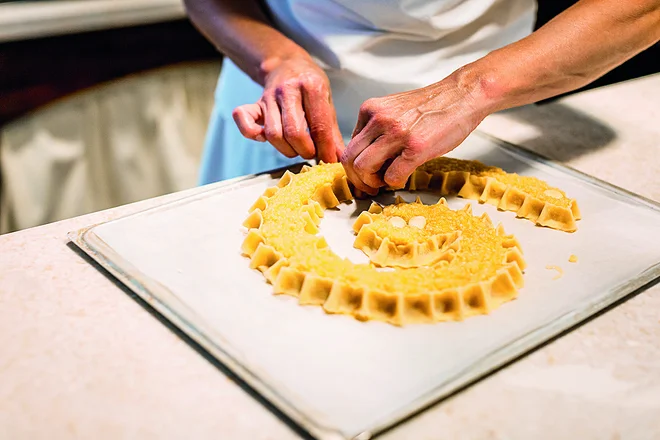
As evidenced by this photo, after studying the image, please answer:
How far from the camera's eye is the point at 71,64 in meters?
3.10

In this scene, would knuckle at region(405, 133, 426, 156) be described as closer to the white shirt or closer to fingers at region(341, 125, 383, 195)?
fingers at region(341, 125, 383, 195)

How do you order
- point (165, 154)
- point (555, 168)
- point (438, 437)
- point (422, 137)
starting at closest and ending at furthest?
point (438, 437) → point (422, 137) → point (555, 168) → point (165, 154)

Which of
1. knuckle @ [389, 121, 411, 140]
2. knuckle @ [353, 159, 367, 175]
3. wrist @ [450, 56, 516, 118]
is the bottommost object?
knuckle @ [353, 159, 367, 175]

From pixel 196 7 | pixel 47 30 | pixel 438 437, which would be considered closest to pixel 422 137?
pixel 438 437

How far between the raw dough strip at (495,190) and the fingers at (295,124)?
0.25 m

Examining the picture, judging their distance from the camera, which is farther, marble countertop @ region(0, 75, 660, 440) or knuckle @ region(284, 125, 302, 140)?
knuckle @ region(284, 125, 302, 140)

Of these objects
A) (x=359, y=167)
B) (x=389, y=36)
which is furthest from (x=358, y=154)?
(x=389, y=36)

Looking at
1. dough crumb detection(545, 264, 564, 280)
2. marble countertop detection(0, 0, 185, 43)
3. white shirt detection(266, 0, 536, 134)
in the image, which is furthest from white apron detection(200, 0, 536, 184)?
marble countertop detection(0, 0, 185, 43)

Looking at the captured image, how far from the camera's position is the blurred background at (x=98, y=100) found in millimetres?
2965

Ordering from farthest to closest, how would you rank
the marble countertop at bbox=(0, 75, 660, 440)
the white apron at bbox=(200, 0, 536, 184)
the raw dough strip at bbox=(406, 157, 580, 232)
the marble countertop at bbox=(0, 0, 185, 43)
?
1. the marble countertop at bbox=(0, 0, 185, 43)
2. the white apron at bbox=(200, 0, 536, 184)
3. the raw dough strip at bbox=(406, 157, 580, 232)
4. the marble countertop at bbox=(0, 75, 660, 440)

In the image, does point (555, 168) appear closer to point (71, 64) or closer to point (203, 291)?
point (203, 291)

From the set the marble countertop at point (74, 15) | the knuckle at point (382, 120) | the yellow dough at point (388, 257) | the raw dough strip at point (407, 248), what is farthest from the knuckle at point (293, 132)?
the marble countertop at point (74, 15)

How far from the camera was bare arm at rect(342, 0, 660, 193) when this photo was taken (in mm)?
1258

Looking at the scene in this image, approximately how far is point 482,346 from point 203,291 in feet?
1.46
